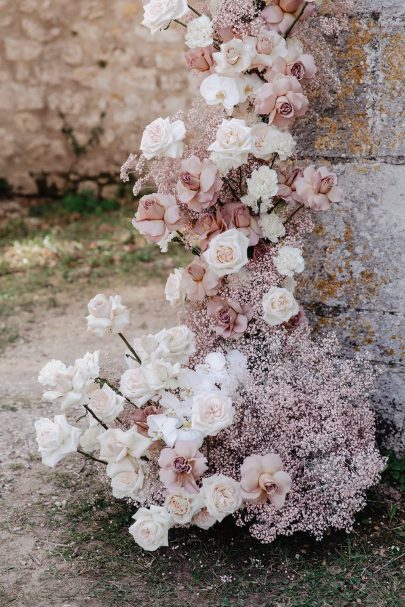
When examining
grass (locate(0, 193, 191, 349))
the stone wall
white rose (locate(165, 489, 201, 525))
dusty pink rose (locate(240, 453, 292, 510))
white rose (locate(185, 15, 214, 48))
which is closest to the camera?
dusty pink rose (locate(240, 453, 292, 510))

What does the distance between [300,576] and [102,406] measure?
82cm

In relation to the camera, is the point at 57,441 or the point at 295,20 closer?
the point at 57,441

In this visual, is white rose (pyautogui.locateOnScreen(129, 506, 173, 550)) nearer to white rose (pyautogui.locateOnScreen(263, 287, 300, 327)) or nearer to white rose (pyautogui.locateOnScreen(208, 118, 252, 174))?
white rose (pyautogui.locateOnScreen(263, 287, 300, 327))

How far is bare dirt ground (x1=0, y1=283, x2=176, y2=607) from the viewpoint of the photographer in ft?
8.36

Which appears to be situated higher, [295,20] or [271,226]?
[295,20]

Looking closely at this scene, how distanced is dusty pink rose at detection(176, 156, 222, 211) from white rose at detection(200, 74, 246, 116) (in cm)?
21

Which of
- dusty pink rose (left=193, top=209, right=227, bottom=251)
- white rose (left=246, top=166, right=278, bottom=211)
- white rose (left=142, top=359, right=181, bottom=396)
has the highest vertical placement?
white rose (left=246, top=166, right=278, bottom=211)

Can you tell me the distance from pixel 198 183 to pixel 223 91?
327mm

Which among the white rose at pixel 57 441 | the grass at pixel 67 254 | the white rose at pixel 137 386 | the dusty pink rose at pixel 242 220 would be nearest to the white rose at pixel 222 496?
the white rose at pixel 137 386

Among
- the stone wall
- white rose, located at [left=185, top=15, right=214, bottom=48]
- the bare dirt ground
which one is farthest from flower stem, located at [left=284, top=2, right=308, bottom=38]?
the stone wall

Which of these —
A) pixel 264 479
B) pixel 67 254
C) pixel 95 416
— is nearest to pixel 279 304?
pixel 264 479

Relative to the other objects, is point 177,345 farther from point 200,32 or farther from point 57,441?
point 200,32

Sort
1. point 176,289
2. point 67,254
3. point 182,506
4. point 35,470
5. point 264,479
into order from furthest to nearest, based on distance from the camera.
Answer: point 67,254, point 35,470, point 176,289, point 182,506, point 264,479

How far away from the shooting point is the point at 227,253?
263cm
